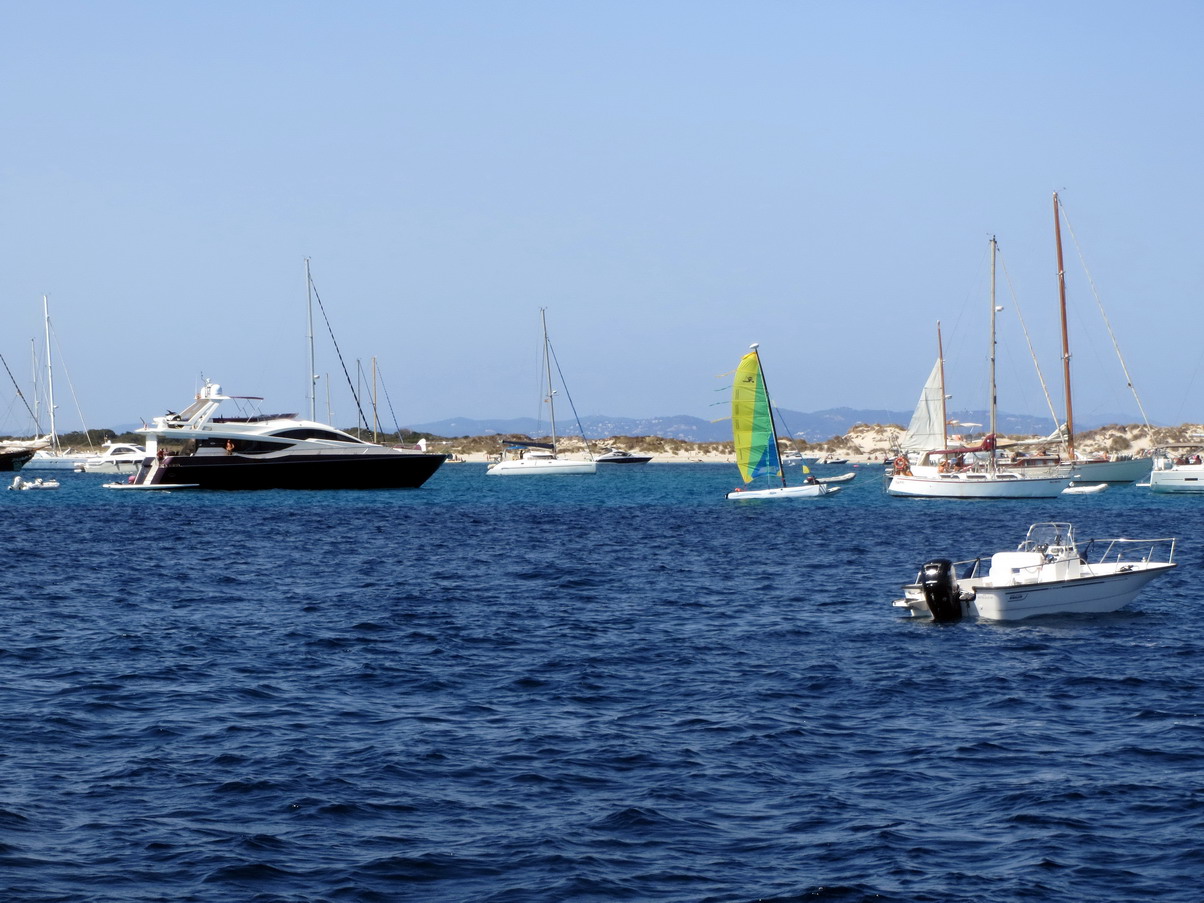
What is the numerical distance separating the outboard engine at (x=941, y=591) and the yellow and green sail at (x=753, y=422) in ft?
134

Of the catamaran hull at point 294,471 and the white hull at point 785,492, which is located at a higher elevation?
the catamaran hull at point 294,471

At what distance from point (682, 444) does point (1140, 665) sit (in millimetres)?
179304

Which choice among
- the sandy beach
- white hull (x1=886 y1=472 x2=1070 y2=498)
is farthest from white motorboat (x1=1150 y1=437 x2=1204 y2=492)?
the sandy beach

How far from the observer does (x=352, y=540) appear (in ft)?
156

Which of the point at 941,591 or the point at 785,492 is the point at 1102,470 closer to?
the point at 785,492

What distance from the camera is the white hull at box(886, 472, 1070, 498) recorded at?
75.4 meters

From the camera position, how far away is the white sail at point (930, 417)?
92.8 metres

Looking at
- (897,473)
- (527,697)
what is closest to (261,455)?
(897,473)

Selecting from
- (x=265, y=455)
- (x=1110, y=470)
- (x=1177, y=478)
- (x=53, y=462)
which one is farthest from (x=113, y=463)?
(x=1177, y=478)

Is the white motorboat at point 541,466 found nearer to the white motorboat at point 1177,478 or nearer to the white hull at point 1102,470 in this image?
the white hull at point 1102,470

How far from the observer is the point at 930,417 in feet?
306

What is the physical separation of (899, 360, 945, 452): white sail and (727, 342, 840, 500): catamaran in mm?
22973

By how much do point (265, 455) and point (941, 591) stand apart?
6216cm

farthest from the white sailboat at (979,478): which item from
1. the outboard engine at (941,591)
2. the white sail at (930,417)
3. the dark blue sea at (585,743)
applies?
the outboard engine at (941,591)
